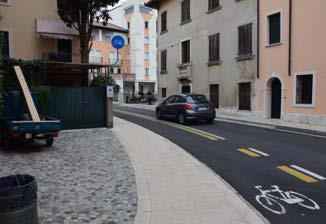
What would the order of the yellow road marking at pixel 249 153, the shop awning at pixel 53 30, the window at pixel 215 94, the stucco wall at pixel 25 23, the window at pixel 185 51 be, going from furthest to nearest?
the window at pixel 185 51, the window at pixel 215 94, the shop awning at pixel 53 30, the stucco wall at pixel 25 23, the yellow road marking at pixel 249 153

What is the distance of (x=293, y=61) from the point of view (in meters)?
17.8

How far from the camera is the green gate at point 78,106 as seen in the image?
47.4 ft

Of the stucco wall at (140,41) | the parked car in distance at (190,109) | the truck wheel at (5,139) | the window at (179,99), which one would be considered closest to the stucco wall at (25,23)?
the window at (179,99)

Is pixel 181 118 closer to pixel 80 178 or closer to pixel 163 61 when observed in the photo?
pixel 80 178

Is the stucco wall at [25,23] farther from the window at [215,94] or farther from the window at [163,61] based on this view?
the window at [163,61]

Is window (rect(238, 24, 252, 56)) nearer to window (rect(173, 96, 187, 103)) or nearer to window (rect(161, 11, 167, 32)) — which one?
window (rect(173, 96, 187, 103))

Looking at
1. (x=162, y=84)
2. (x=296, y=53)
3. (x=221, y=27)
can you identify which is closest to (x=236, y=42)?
(x=221, y=27)

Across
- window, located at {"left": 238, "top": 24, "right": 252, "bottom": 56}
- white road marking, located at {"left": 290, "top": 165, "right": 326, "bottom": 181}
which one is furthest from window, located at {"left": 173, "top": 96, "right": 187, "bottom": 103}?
white road marking, located at {"left": 290, "top": 165, "right": 326, "bottom": 181}

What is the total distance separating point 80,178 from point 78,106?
836cm

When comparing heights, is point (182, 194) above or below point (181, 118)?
below

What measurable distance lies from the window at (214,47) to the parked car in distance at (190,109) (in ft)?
22.0

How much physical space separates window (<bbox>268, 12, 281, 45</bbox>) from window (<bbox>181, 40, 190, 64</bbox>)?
31.7 feet

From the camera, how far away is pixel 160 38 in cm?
3334

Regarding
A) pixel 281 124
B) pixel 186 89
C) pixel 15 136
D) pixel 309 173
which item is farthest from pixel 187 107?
pixel 186 89
